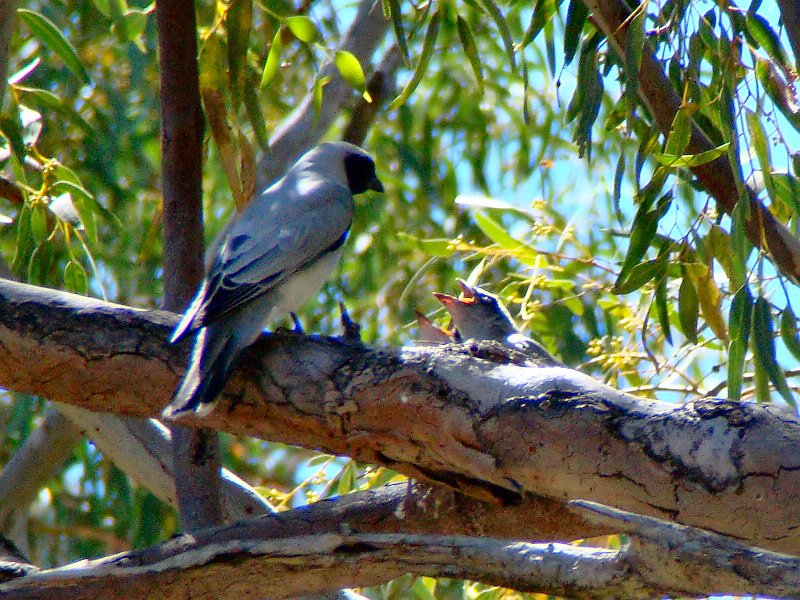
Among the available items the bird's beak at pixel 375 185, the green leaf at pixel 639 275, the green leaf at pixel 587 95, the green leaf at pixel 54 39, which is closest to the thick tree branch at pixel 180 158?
the green leaf at pixel 54 39

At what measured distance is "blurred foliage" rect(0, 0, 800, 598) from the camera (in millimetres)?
2018

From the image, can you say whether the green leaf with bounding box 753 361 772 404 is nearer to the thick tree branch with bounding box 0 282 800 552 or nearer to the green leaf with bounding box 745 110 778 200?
the green leaf with bounding box 745 110 778 200

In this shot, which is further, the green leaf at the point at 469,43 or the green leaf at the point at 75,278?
the green leaf at the point at 469,43

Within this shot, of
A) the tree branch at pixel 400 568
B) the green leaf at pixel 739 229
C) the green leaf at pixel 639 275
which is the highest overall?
the green leaf at pixel 739 229

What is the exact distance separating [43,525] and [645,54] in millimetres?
2908

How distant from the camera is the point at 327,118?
11.4 feet

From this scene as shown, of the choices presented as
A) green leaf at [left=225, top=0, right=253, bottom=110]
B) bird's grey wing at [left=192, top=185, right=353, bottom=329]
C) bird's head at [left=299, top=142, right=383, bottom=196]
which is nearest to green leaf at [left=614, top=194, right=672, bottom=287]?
bird's grey wing at [left=192, top=185, right=353, bottom=329]

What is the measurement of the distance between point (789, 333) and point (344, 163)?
1907 mm

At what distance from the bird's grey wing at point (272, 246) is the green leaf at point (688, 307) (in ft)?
3.07

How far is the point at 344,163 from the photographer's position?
11.5ft

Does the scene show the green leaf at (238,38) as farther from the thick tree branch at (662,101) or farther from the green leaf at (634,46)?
the green leaf at (634,46)

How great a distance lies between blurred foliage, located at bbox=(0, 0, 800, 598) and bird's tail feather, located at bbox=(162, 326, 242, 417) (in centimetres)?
58

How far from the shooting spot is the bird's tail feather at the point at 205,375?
1704 mm

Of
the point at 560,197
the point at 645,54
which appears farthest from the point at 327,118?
the point at 645,54
